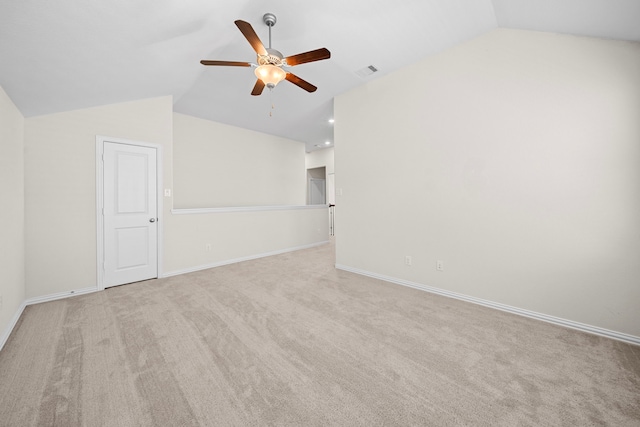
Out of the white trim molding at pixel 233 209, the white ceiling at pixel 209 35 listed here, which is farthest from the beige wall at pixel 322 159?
the white ceiling at pixel 209 35

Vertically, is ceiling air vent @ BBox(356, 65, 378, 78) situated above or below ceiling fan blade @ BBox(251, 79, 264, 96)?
above

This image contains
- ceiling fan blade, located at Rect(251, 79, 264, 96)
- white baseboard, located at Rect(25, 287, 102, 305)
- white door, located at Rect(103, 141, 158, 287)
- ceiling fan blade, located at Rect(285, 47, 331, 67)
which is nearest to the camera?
ceiling fan blade, located at Rect(285, 47, 331, 67)

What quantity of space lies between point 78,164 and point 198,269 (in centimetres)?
210

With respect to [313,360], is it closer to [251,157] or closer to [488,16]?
[488,16]

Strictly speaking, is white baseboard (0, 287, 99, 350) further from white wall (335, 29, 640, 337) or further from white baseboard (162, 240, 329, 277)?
white wall (335, 29, 640, 337)

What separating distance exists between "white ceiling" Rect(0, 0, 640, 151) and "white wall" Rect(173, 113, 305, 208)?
152cm

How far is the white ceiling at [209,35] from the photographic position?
1.77 meters

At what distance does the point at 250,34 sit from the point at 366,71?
1.94m

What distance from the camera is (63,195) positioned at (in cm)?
298

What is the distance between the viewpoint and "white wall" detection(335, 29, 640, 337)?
2.06 m

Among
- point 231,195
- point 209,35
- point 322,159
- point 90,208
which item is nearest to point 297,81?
point 209,35

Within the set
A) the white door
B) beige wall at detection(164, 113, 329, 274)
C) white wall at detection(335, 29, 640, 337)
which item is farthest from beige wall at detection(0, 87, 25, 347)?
white wall at detection(335, 29, 640, 337)

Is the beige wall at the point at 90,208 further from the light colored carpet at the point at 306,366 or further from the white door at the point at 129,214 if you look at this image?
the light colored carpet at the point at 306,366

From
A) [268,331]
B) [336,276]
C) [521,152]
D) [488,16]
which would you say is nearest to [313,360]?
[268,331]
